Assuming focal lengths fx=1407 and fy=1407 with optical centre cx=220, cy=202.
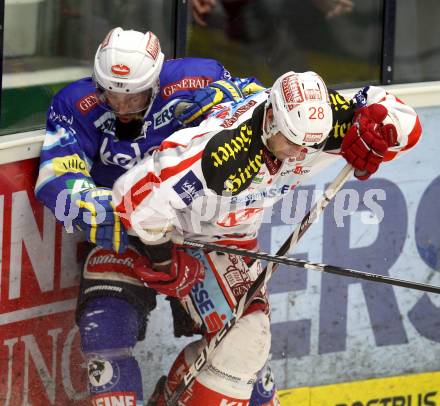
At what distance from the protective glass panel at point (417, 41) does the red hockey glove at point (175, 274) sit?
1.57 m

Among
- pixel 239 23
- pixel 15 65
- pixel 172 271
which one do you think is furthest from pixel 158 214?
pixel 239 23

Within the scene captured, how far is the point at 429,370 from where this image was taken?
6016 mm

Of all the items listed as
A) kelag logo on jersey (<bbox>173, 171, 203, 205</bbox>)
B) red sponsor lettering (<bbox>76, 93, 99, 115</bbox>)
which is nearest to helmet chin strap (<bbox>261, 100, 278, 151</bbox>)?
kelag logo on jersey (<bbox>173, 171, 203, 205</bbox>)

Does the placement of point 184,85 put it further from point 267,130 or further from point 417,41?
point 417,41

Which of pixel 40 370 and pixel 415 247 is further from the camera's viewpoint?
pixel 415 247

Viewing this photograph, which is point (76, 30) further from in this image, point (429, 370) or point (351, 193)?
point (429, 370)

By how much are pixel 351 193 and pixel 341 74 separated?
0.50 m

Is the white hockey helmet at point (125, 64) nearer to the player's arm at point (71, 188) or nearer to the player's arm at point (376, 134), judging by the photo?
the player's arm at point (71, 188)

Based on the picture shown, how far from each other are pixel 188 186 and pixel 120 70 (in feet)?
1.56

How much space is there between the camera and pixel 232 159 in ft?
14.3

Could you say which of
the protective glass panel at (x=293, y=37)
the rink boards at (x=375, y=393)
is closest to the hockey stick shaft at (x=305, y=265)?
the protective glass panel at (x=293, y=37)

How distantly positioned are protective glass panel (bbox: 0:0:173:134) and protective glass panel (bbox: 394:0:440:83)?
45.1 inches

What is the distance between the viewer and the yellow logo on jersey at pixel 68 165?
182 inches

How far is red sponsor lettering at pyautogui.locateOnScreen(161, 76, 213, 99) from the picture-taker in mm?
4801
